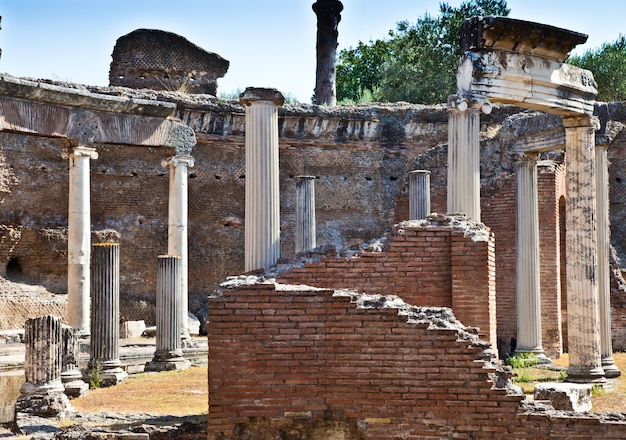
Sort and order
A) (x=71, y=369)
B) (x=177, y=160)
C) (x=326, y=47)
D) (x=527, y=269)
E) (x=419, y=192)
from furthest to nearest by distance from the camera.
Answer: (x=326, y=47), (x=419, y=192), (x=177, y=160), (x=527, y=269), (x=71, y=369)

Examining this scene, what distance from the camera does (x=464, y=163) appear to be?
1269cm

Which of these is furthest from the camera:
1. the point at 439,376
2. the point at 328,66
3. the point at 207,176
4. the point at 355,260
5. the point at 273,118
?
the point at 328,66

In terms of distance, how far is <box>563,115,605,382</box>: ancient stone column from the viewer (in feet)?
42.4

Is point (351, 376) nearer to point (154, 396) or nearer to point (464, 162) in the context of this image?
point (464, 162)

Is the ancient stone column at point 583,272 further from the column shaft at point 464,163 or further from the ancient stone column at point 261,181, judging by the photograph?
the ancient stone column at point 261,181

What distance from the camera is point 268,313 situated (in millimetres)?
8734

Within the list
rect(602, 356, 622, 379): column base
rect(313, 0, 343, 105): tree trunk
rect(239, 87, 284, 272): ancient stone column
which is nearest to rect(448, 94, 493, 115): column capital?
rect(239, 87, 284, 272): ancient stone column

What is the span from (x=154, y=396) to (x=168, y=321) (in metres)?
3.72

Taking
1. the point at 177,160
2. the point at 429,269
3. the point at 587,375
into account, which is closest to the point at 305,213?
the point at 177,160

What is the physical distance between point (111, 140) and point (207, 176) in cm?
751

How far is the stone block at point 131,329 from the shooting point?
22.4m

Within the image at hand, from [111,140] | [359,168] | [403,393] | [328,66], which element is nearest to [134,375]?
[111,140]

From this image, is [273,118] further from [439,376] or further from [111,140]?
[111,140]

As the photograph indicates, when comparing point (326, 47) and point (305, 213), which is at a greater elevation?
point (326, 47)
